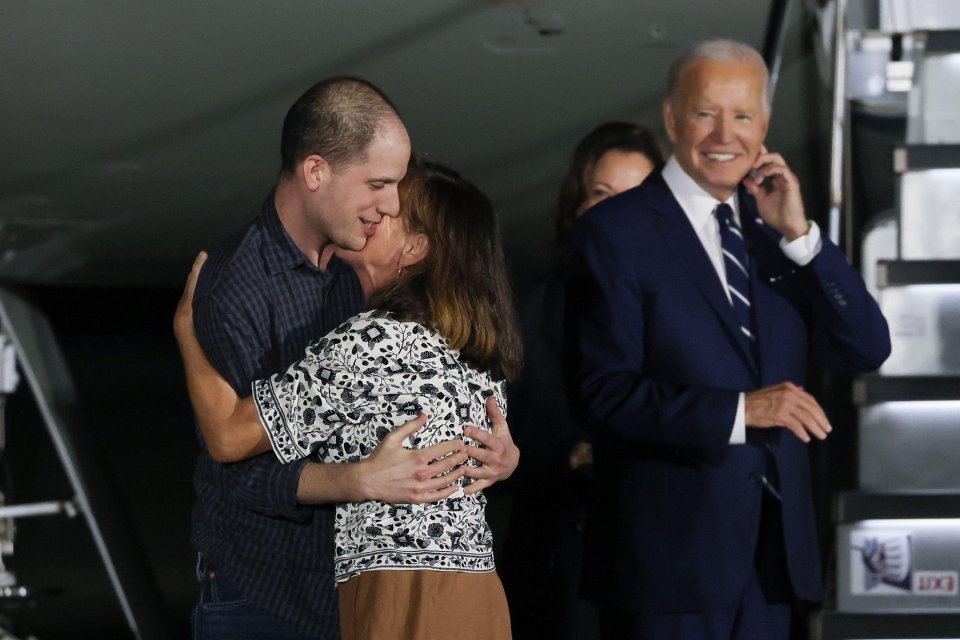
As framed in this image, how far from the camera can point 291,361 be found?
5.03 feet

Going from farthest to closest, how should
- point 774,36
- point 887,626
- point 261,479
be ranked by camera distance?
1. point 774,36
2. point 887,626
3. point 261,479

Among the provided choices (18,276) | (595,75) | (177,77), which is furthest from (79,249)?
(595,75)

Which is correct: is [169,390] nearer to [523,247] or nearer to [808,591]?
[523,247]

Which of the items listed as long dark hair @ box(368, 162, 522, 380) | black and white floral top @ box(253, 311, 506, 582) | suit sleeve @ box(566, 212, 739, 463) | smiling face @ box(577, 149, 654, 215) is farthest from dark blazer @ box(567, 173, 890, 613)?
smiling face @ box(577, 149, 654, 215)

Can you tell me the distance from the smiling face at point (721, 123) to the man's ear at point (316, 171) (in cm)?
61

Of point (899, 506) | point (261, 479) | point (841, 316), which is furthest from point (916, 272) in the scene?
point (261, 479)

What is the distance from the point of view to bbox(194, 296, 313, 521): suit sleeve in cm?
144

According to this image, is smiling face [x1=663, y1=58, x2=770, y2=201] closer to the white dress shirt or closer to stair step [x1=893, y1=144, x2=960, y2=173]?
the white dress shirt

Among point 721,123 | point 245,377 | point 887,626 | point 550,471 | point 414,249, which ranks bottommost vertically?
point 887,626

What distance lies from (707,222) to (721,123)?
0.14m

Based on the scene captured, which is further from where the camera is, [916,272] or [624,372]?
[916,272]

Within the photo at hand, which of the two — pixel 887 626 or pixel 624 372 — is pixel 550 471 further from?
pixel 887 626

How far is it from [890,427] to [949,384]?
13 cm

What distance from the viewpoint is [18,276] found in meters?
4.19
